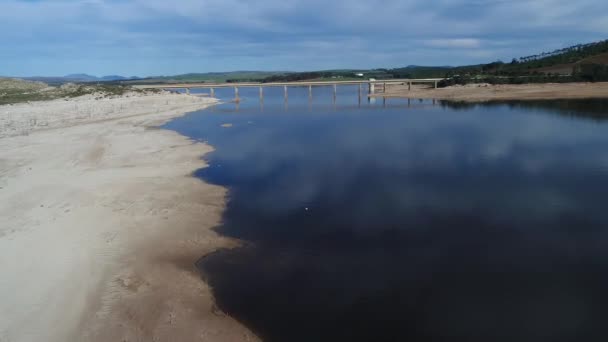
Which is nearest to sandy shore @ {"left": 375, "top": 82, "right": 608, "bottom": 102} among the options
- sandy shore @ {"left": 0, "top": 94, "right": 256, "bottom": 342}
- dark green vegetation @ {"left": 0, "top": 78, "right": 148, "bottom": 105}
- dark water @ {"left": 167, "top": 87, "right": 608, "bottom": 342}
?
dark water @ {"left": 167, "top": 87, "right": 608, "bottom": 342}

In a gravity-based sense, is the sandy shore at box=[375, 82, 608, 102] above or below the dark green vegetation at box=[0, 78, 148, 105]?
below

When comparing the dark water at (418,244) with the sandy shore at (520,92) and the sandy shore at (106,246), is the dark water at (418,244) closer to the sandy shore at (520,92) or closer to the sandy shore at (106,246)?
the sandy shore at (106,246)

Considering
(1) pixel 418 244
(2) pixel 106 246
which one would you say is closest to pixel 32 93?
(2) pixel 106 246

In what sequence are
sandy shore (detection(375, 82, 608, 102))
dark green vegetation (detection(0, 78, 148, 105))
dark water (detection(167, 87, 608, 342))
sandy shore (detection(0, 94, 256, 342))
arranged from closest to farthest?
1. sandy shore (detection(0, 94, 256, 342))
2. dark water (detection(167, 87, 608, 342))
3. dark green vegetation (detection(0, 78, 148, 105))
4. sandy shore (detection(375, 82, 608, 102))

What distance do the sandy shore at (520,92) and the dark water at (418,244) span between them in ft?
165

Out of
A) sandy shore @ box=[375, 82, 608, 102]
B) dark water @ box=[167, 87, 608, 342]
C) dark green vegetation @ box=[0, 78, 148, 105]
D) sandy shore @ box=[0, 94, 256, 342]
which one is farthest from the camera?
sandy shore @ box=[375, 82, 608, 102]

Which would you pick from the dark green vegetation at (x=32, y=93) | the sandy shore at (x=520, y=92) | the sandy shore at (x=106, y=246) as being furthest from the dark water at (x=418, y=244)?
the dark green vegetation at (x=32, y=93)

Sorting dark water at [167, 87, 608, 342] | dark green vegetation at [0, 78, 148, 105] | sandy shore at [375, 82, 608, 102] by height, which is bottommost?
dark water at [167, 87, 608, 342]

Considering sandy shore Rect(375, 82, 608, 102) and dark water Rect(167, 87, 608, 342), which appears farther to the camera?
sandy shore Rect(375, 82, 608, 102)

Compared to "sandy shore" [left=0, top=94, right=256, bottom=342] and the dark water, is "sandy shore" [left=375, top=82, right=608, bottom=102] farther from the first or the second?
"sandy shore" [left=0, top=94, right=256, bottom=342]

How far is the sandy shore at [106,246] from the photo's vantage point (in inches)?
367

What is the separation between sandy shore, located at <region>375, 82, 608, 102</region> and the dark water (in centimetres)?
5016

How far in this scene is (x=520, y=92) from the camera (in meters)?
78.4

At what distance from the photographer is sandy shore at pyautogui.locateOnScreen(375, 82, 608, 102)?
229ft
